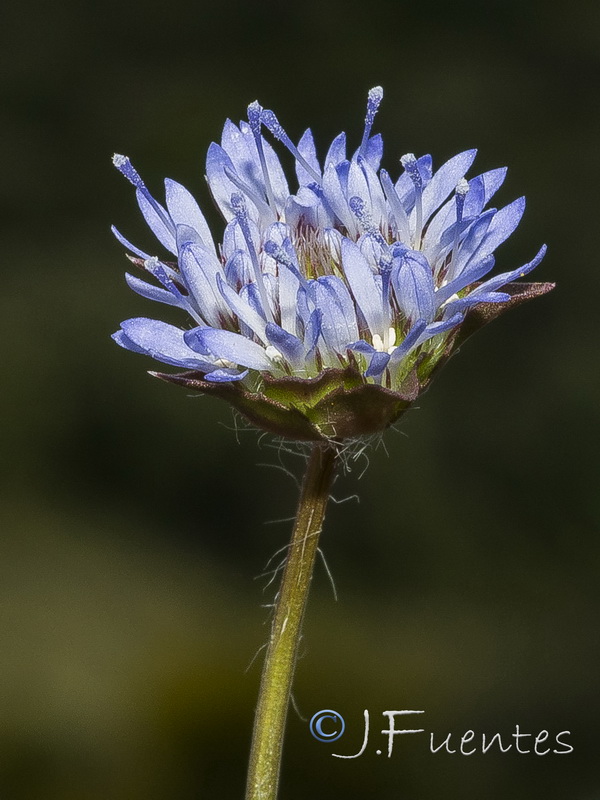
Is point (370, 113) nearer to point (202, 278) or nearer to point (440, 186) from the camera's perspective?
point (440, 186)

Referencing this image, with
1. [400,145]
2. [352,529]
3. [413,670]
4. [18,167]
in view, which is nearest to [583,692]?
[413,670]

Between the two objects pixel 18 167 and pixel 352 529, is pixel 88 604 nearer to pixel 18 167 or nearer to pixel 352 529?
pixel 352 529

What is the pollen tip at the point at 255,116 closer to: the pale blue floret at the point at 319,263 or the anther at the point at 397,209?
the pale blue floret at the point at 319,263

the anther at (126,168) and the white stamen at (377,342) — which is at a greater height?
the anther at (126,168)

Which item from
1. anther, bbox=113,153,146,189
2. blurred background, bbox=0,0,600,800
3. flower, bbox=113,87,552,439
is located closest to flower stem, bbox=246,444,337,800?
flower, bbox=113,87,552,439

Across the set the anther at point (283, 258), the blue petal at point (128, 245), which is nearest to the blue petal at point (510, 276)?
the anther at point (283, 258)

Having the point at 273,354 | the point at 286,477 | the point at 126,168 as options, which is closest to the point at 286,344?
the point at 273,354

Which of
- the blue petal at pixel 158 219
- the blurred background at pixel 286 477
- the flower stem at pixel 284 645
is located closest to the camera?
the flower stem at pixel 284 645

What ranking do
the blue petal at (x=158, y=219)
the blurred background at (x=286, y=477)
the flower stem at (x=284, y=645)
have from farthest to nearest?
the blurred background at (x=286, y=477), the blue petal at (x=158, y=219), the flower stem at (x=284, y=645)
